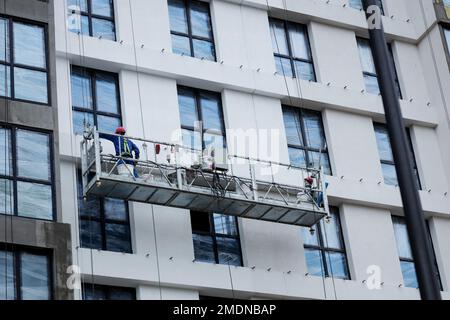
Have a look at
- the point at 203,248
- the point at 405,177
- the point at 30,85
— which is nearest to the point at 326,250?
the point at 203,248

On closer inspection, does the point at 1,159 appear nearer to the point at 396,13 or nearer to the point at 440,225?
the point at 440,225

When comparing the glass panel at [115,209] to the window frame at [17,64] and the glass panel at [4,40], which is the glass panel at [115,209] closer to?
the window frame at [17,64]

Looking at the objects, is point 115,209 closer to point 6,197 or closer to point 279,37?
point 6,197

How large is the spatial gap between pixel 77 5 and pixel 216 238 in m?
10.0

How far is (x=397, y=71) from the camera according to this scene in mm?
46562

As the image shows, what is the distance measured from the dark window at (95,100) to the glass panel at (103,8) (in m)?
2.68

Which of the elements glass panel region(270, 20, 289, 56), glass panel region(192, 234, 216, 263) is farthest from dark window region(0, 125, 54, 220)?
glass panel region(270, 20, 289, 56)

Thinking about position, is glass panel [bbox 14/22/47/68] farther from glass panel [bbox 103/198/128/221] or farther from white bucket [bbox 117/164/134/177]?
glass panel [bbox 103/198/128/221]

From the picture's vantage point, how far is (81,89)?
125 feet

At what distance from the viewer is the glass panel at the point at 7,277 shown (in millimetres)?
30516

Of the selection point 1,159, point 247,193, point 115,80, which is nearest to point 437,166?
point 247,193

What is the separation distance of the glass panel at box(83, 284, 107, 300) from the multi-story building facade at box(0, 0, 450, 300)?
0.25 ft

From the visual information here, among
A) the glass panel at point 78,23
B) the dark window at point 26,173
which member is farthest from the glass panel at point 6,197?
the glass panel at point 78,23

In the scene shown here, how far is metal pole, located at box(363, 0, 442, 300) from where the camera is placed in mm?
20141
